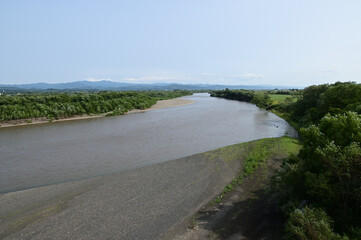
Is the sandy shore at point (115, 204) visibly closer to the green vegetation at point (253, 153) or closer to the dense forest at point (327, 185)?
the green vegetation at point (253, 153)

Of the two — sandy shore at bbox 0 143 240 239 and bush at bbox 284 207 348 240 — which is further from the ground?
bush at bbox 284 207 348 240

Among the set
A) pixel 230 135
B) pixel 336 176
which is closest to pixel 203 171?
pixel 336 176

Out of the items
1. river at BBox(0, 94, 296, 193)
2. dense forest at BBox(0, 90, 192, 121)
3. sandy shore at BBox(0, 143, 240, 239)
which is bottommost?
river at BBox(0, 94, 296, 193)

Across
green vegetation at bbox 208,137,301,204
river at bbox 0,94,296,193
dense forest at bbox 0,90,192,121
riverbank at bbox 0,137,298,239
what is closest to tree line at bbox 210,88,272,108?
river at bbox 0,94,296,193

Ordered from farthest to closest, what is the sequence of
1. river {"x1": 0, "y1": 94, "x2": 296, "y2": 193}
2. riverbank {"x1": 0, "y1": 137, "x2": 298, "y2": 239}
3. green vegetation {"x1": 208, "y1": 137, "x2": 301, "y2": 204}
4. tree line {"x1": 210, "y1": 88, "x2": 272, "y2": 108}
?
tree line {"x1": 210, "y1": 88, "x2": 272, "y2": 108} < river {"x1": 0, "y1": 94, "x2": 296, "y2": 193} < green vegetation {"x1": 208, "y1": 137, "x2": 301, "y2": 204} < riverbank {"x1": 0, "y1": 137, "x2": 298, "y2": 239}

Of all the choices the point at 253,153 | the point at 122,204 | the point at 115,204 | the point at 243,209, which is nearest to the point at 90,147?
the point at 115,204

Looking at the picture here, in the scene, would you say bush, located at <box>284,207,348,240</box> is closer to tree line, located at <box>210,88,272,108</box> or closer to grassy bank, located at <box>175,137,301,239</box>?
grassy bank, located at <box>175,137,301,239</box>

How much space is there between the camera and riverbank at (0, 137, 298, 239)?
10.6 meters

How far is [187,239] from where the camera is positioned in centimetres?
995

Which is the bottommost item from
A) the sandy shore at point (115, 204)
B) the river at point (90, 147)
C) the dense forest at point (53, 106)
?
the river at point (90, 147)

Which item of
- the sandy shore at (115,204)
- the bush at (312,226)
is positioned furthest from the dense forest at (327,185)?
the sandy shore at (115,204)

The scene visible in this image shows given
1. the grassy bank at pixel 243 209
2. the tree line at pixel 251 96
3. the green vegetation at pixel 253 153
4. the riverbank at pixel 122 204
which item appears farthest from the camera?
the tree line at pixel 251 96

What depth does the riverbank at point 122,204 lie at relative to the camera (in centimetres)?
1061

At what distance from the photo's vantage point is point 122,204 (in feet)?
42.3
